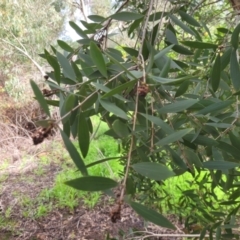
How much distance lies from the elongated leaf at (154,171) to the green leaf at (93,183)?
0.08 ft

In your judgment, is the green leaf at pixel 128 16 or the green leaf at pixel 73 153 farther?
the green leaf at pixel 128 16

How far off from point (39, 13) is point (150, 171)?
15.2ft

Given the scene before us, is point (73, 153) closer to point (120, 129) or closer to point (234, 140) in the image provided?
point (120, 129)

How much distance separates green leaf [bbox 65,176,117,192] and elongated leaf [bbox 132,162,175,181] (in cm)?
2

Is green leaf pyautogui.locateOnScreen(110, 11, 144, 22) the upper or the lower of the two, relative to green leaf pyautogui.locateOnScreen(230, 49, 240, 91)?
upper

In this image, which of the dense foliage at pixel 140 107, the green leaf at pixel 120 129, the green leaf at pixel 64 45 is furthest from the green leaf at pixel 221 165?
the green leaf at pixel 64 45

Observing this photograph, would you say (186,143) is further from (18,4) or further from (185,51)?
(18,4)

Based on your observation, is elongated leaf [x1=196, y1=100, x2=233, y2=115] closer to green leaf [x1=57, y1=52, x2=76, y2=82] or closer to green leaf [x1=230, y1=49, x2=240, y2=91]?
green leaf [x1=230, y1=49, x2=240, y2=91]

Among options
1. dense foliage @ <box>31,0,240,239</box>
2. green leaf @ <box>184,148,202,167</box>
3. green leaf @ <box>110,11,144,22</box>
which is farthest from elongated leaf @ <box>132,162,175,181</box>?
green leaf @ <box>110,11,144,22</box>

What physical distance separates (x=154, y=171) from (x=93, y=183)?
0.04m

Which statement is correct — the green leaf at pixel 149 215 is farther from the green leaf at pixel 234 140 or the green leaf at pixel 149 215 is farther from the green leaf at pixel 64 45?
the green leaf at pixel 64 45

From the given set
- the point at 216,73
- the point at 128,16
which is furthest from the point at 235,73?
the point at 128,16

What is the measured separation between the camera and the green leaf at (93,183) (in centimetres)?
22

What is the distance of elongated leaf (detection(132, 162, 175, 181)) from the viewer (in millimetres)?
223
